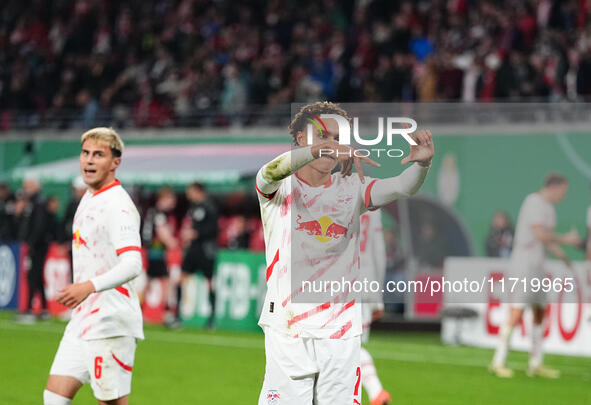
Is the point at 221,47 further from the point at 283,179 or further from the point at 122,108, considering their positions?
the point at 283,179

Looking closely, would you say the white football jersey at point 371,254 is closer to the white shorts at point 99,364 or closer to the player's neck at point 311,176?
the white shorts at point 99,364

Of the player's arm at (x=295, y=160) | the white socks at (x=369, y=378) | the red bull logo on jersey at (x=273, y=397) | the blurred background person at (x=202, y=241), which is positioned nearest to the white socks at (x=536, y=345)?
the white socks at (x=369, y=378)

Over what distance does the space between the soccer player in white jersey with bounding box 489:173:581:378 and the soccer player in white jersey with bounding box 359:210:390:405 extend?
10.1 feet

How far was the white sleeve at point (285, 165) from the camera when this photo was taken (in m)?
4.91

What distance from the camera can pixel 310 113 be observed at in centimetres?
523

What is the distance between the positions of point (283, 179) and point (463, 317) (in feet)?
31.9

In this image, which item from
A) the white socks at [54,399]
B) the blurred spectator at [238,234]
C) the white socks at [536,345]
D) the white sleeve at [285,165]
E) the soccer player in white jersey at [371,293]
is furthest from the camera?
the blurred spectator at [238,234]

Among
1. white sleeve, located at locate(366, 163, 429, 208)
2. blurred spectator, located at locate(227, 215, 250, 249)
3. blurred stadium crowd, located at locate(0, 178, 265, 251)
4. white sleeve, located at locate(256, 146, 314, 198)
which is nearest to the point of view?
white sleeve, located at locate(256, 146, 314, 198)

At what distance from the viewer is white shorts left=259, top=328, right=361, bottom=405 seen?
5137mm

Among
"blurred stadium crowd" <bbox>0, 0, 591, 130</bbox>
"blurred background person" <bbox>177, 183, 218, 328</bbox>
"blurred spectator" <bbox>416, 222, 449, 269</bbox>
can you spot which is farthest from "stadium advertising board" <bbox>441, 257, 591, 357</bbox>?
"blurred stadium crowd" <bbox>0, 0, 591, 130</bbox>

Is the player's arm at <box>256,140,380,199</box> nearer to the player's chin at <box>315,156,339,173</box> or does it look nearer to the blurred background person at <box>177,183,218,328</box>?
the player's chin at <box>315,156,339,173</box>

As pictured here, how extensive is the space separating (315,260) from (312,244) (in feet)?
0.26

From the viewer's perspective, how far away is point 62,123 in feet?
82.3

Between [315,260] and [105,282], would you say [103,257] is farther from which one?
[315,260]
